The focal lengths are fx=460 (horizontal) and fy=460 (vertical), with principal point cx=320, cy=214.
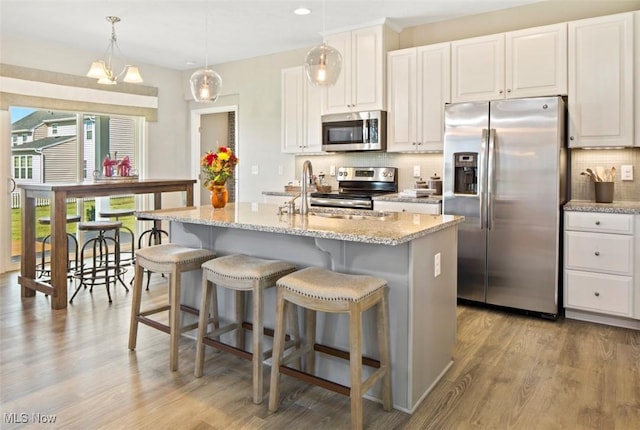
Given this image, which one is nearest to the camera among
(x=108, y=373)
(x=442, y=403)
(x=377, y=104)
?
(x=442, y=403)

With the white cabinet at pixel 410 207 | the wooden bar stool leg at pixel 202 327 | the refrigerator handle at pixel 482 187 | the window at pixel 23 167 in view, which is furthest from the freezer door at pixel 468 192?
the window at pixel 23 167

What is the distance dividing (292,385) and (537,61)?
128 inches

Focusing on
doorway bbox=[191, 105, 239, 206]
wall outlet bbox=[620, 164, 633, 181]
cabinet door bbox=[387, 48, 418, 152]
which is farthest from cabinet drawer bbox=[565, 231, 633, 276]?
doorway bbox=[191, 105, 239, 206]

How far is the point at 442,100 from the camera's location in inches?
172

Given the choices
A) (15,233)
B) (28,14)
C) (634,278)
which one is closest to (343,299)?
(634,278)

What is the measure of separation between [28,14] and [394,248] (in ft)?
14.3

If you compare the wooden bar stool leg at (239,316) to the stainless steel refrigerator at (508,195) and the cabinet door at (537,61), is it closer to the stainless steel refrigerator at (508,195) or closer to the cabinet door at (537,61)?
the stainless steel refrigerator at (508,195)

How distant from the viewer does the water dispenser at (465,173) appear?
391 cm

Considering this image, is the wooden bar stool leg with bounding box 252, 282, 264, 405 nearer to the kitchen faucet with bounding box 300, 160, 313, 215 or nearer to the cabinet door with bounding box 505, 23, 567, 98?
the kitchen faucet with bounding box 300, 160, 313, 215

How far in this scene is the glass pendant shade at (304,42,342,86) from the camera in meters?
2.96

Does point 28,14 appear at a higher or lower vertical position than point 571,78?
higher

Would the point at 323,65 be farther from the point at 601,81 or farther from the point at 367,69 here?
the point at 601,81

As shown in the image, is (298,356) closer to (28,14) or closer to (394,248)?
(394,248)

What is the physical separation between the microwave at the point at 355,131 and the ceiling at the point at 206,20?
3.06 feet
